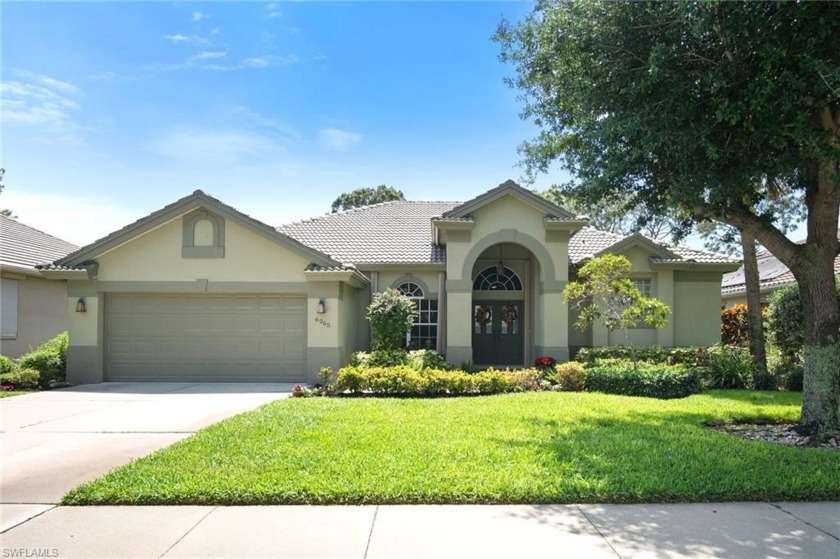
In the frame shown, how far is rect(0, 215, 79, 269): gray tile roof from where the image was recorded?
16344 millimetres

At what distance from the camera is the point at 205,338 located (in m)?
14.3

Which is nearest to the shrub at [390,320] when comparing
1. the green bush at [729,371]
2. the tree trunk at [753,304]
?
the green bush at [729,371]

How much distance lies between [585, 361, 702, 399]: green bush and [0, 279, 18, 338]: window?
56.8 feet

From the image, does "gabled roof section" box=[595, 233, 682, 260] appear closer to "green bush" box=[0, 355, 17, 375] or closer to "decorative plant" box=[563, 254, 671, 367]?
"decorative plant" box=[563, 254, 671, 367]

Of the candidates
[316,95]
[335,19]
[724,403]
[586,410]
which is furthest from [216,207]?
[724,403]

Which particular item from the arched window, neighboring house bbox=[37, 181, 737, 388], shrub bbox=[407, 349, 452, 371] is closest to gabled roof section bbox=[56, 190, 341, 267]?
neighboring house bbox=[37, 181, 737, 388]

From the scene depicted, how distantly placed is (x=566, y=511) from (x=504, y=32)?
8.83 meters

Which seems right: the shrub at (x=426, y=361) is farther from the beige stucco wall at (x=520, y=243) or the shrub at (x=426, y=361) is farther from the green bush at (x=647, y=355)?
the green bush at (x=647, y=355)

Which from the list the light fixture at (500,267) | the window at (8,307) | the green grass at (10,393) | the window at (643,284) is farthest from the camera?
the light fixture at (500,267)

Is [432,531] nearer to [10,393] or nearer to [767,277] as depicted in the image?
[10,393]

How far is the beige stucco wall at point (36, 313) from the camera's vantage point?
16.2 m

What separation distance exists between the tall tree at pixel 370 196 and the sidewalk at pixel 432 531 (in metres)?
39.1

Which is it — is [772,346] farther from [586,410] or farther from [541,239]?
[586,410]

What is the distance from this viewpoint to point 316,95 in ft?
45.3
